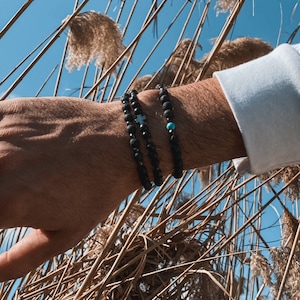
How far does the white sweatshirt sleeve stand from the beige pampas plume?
1.20 meters

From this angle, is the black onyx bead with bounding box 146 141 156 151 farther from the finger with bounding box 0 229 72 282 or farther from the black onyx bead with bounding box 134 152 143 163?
the finger with bounding box 0 229 72 282

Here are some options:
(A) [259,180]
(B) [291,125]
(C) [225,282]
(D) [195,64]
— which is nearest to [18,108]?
(B) [291,125]

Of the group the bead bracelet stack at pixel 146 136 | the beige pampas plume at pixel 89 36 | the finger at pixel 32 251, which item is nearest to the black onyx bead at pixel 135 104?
the bead bracelet stack at pixel 146 136

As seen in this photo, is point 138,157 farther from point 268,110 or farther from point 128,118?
point 268,110

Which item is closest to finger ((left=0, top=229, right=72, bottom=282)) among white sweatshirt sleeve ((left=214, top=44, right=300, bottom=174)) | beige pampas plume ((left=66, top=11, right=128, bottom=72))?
white sweatshirt sleeve ((left=214, top=44, right=300, bottom=174))

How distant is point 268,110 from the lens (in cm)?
59

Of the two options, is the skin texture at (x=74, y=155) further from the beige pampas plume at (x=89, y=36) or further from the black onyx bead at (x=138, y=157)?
the beige pampas plume at (x=89, y=36)

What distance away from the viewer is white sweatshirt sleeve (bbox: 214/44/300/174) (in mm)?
583

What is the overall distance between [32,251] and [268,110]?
0.93 feet

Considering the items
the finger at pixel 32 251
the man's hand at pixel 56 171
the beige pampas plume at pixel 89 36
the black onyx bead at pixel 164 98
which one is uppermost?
the beige pampas plume at pixel 89 36

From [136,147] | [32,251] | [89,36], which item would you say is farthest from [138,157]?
[89,36]

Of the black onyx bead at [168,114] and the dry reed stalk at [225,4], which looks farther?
the dry reed stalk at [225,4]

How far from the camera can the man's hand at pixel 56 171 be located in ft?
1.69

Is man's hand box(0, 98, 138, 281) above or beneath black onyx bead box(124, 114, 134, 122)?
beneath
